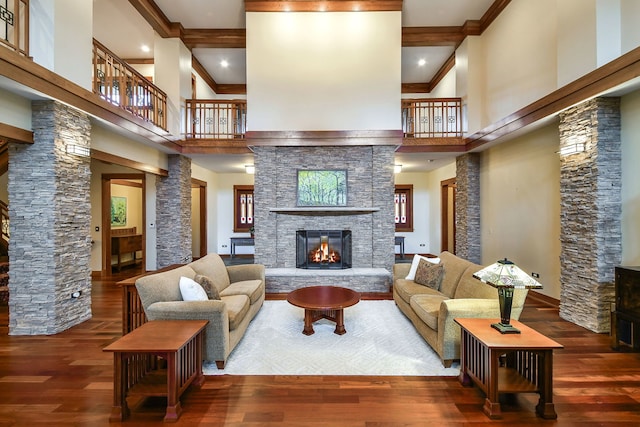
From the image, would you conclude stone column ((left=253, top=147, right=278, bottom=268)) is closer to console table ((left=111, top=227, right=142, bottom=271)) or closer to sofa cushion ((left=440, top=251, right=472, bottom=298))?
sofa cushion ((left=440, top=251, right=472, bottom=298))

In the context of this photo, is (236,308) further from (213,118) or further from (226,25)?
(226,25)

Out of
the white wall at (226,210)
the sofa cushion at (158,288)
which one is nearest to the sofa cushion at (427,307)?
the sofa cushion at (158,288)

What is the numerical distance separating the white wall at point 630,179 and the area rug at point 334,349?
279 centimetres

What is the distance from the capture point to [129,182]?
800cm

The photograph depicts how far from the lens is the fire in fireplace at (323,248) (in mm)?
5816

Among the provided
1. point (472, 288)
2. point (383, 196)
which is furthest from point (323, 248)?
point (472, 288)

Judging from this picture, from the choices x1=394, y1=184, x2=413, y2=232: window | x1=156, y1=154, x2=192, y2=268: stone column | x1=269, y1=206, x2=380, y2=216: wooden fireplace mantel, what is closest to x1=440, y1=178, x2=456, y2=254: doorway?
x1=394, y1=184, x2=413, y2=232: window

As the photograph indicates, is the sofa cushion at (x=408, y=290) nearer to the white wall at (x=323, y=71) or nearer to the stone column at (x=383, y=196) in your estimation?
the stone column at (x=383, y=196)

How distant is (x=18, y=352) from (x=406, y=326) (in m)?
4.41

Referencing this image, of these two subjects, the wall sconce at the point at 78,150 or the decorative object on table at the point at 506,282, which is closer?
the decorative object on table at the point at 506,282

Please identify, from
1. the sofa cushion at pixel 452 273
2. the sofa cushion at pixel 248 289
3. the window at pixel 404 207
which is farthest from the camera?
the window at pixel 404 207

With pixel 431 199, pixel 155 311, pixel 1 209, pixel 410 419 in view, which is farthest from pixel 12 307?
pixel 431 199

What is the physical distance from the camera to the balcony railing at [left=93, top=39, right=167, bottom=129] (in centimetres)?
441

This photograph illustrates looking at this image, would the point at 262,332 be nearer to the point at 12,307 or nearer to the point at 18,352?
the point at 18,352
